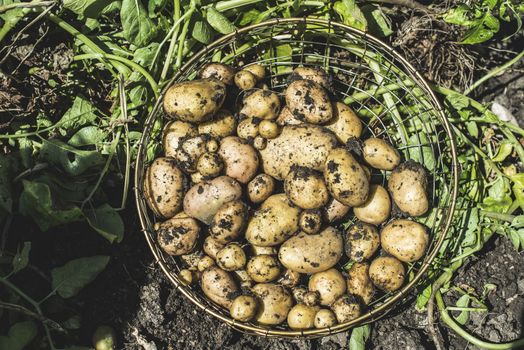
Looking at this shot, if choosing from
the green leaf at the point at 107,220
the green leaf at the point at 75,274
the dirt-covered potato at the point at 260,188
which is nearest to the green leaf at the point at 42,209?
the green leaf at the point at 107,220

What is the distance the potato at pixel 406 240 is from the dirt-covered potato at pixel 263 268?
0.45 m

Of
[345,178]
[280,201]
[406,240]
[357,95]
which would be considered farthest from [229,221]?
[357,95]

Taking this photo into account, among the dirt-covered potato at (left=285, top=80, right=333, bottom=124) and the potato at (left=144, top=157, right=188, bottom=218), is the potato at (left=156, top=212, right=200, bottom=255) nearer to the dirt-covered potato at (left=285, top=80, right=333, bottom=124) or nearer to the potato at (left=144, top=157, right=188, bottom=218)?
the potato at (left=144, top=157, right=188, bottom=218)

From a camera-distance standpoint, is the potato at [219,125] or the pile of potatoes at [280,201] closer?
the pile of potatoes at [280,201]

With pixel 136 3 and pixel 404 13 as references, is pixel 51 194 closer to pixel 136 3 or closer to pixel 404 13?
pixel 136 3

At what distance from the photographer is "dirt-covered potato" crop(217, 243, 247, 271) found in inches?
82.7

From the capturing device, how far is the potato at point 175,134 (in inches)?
86.7

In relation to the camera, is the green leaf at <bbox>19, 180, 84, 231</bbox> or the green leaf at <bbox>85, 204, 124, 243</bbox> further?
the green leaf at <bbox>85, 204, 124, 243</bbox>

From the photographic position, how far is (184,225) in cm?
213

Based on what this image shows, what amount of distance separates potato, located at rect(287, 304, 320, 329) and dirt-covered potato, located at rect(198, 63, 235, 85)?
3.14 ft

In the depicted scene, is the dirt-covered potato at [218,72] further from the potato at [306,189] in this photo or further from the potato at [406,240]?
the potato at [406,240]

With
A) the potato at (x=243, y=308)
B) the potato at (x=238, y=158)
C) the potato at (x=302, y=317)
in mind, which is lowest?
the potato at (x=302, y=317)

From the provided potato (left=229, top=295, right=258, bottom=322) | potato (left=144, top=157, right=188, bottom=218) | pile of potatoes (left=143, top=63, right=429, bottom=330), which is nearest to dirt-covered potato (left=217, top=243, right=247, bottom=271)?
pile of potatoes (left=143, top=63, right=429, bottom=330)

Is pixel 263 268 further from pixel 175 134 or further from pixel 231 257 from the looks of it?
pixel 175 134
